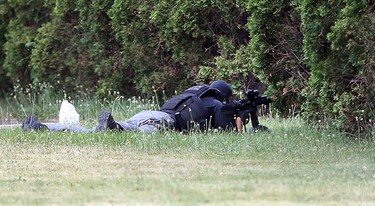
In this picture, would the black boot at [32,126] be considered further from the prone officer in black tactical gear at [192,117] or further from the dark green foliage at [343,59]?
the dark green foliage at [343,59]

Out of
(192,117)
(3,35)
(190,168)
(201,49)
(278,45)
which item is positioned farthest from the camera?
(3,35)

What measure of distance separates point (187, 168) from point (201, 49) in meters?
Answer: 6.62

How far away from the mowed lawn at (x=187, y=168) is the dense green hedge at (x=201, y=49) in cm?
57

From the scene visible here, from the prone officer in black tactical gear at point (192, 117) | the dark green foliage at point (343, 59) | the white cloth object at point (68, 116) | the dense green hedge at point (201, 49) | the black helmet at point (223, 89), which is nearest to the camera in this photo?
the dark green foliage at point (343, 59)

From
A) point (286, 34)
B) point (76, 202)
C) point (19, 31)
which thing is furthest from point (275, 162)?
point (19, 31)

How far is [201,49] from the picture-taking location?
1475cm

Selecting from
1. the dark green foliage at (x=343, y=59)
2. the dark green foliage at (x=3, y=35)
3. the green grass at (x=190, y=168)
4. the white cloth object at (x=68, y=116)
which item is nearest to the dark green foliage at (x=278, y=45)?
the green grass at (x=190, y=168)

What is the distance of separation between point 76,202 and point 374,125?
14.7ft

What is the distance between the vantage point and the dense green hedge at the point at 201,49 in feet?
33.2

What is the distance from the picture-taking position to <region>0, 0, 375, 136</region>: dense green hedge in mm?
10133

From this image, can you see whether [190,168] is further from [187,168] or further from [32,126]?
[32,126]

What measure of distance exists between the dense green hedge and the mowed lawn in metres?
0.57

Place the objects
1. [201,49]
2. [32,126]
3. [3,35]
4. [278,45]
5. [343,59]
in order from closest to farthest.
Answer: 1. [343,59]
2. [278,45]
3. [32,126]
4. [201,49]
5. [3,35]

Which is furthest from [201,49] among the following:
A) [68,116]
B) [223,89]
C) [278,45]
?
[278,45]
